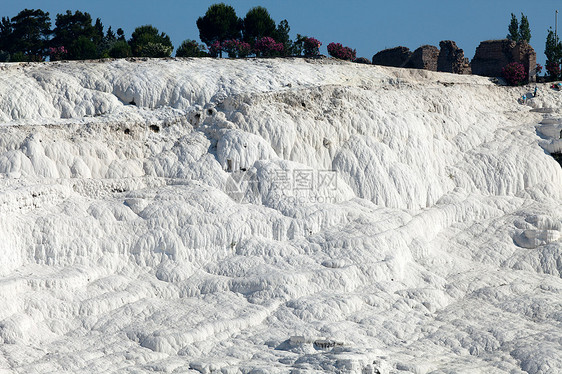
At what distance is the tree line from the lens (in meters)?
46.0

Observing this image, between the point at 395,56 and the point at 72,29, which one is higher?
the point at 72,29

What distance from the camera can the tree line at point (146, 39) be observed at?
4597cm

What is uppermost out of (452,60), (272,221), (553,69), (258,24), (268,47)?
(258,24)

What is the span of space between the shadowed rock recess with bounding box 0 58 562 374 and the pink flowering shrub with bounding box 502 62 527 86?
2.74m

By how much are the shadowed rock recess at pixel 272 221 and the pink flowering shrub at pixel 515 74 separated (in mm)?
2738

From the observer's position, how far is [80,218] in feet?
70.4

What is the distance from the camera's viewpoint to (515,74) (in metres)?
34.5

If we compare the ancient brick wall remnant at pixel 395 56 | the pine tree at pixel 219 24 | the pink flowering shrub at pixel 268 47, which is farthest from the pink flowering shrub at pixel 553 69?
the pine tree at pixel 219 24

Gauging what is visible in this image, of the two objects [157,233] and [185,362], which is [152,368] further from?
[157,233]

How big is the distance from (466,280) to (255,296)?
6.24m

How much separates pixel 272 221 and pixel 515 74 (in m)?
16.8

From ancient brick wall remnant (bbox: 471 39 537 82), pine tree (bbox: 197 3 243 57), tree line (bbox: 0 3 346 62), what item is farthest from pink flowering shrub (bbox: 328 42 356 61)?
pine tree (bbox: 197 3 243 57)

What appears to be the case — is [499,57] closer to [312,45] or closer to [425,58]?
[425,58]

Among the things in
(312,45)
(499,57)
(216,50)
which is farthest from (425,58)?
(216,50)
